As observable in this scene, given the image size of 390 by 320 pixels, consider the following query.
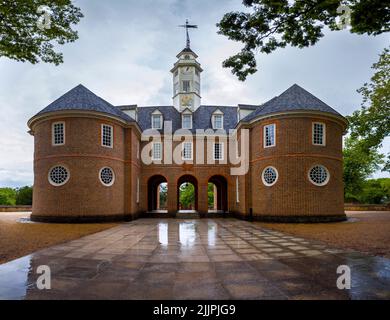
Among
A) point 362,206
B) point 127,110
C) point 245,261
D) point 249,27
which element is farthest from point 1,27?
point 362,206

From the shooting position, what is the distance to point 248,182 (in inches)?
854

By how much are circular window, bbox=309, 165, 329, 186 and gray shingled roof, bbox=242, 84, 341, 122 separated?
428 centimetres

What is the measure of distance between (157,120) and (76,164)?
11.1 m

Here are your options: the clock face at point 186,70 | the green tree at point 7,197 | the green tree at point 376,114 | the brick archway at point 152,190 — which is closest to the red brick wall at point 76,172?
the brick archway at point 152,190

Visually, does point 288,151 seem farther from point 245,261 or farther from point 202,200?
point 245,261

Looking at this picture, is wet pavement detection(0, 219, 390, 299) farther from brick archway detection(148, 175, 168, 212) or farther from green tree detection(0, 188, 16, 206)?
green tree detection(0, 188, 16, 206)

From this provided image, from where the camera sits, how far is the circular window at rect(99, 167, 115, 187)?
19827 millimetres

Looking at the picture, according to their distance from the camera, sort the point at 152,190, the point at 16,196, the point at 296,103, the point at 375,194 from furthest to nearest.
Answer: the point at 16,196 → the point at 375,194 → the point at 152,190 → the point at 296,103

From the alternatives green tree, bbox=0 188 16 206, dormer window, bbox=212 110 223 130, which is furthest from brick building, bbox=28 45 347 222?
green tree, bbox=0 188 16 206

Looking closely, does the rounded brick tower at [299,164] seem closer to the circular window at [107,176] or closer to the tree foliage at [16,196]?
the circular window at [107,176]

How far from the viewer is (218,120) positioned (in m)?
28.2

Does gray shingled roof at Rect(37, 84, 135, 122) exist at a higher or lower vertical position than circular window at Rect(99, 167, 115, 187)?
higher

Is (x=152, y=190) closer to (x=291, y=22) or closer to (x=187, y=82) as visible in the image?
(x=187, y=82)

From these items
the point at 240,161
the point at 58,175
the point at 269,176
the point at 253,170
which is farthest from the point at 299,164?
the point at 58,175
